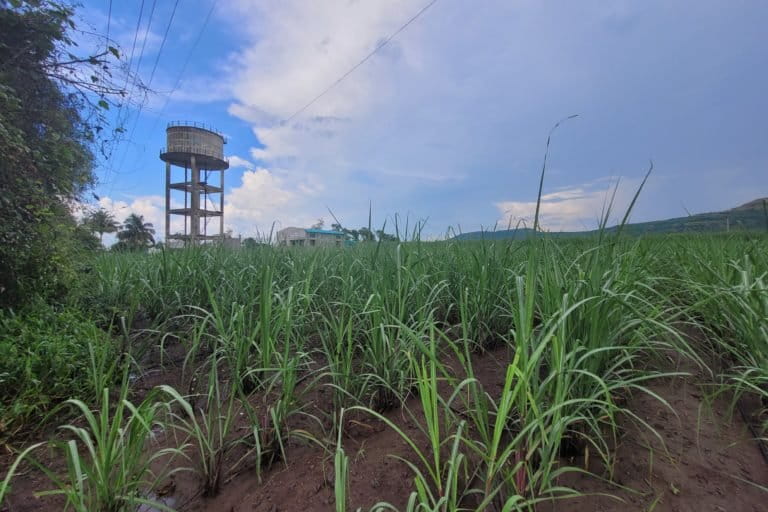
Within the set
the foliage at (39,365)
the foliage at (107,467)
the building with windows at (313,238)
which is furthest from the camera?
the building with windows at (313,238)

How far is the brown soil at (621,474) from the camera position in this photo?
0.96 meters

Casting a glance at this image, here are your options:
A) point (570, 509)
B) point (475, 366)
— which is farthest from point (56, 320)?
point (570, 509)

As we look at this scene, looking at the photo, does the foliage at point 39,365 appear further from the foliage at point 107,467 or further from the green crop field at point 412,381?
the foliage at point 107,467

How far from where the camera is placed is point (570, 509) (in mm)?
949

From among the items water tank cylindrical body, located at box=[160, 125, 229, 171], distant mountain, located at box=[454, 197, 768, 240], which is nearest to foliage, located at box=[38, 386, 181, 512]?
distant mountain, located at box=[454, 197, 768, 240]

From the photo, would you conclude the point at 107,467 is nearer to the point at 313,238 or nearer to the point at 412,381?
Answer: the point at 412,381

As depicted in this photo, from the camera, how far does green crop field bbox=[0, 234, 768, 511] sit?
0.98m

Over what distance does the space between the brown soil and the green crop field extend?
0.06 feet

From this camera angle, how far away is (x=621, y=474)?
1.03 meters

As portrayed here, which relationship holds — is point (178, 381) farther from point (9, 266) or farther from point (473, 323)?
point (473, 323)

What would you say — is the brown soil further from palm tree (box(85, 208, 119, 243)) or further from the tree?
palm tree (box(85, 208, 119, 243))

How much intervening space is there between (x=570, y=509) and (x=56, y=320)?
3.05m

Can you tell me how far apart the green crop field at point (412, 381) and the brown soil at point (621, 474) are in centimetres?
2

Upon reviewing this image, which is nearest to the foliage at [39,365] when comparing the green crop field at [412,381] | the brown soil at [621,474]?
the green crop field at [412,381]
